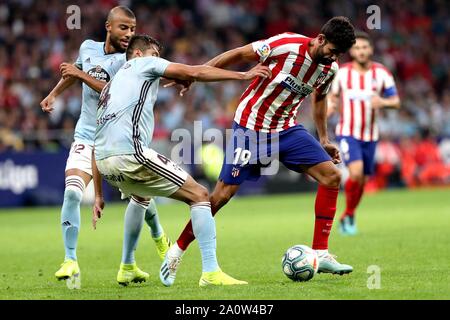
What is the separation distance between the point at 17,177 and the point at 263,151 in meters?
12.2

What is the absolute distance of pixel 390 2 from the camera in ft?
96.0

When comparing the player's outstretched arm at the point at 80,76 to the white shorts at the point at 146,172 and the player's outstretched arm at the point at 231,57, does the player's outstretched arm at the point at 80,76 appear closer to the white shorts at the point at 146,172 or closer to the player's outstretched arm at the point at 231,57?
the player's outstretched arm at the point at 231,57

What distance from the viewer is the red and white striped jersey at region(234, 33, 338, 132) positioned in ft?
27.4

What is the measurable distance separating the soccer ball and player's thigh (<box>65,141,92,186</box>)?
199 centimetres

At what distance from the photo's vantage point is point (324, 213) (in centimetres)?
859

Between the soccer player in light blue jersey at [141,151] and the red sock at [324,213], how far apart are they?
115 cm

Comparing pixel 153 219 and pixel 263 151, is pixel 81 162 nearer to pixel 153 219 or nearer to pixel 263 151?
pixel 153 219

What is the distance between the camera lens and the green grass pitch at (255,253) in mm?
7246

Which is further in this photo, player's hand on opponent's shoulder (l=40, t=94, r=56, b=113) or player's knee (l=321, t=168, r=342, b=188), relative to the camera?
player's hand on opponent's shoulder (l=40, t=94, r=56, b=113)

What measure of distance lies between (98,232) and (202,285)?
700cm

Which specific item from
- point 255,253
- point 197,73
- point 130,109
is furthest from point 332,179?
point 255,253
